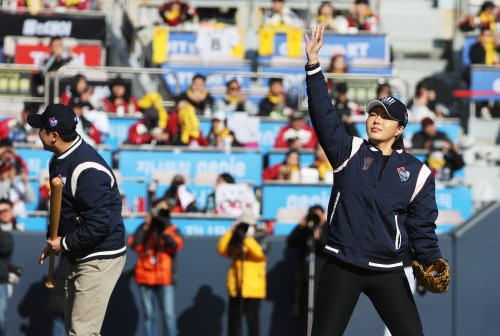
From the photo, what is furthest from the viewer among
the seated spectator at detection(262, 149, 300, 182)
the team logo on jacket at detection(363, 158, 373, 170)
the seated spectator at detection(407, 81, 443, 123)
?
the seated spectator at detection(407, 81, 443, 123)

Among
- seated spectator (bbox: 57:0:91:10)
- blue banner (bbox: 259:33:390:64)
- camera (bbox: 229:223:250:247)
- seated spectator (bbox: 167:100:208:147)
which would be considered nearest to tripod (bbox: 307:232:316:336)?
camera (bbox: 229:223:250:247)

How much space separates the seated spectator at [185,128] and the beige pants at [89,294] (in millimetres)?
7205

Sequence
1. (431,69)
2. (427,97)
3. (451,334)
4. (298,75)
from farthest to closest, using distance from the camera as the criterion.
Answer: (431,69) < (298,75) < (427,97) < (451,334)

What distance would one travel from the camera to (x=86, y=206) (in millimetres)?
7602

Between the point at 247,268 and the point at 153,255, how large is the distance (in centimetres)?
95

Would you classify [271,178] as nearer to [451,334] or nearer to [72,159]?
[451,334]

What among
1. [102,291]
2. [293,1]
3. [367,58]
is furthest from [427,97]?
[102,291]

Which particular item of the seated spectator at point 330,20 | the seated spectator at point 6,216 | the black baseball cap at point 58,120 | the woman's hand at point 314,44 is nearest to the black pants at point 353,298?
the woman's hand at point 314,44

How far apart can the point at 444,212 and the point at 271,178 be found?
2243 mm

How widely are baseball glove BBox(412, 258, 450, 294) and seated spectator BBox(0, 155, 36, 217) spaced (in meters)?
7.33

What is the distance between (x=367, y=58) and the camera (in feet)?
59.7

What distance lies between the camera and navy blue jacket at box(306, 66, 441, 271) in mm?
6812

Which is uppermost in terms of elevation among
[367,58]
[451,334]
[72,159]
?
Result: [367,58]

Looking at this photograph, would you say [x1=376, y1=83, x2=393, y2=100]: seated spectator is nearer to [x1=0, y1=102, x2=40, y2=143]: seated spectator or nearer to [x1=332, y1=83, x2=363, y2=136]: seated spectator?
[x1=332, y1=83, x2=363, y2=136]: seated spectator
